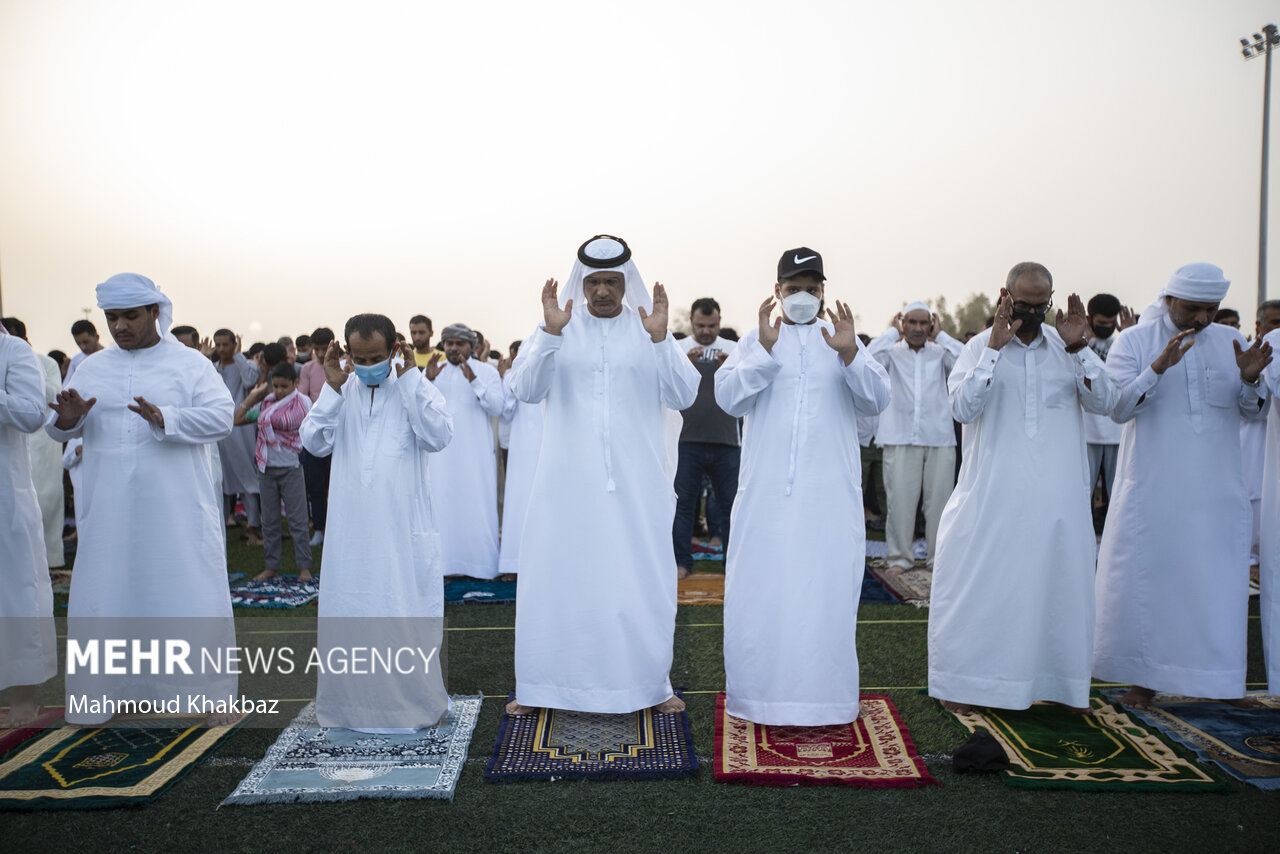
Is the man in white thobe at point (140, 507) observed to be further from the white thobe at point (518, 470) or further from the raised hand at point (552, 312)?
the white thobe at point (518, 470)

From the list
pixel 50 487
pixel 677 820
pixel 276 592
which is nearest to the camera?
pixel 677 820

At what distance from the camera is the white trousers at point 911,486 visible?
7.96m

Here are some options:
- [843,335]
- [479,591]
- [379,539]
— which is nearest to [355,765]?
[379,539]

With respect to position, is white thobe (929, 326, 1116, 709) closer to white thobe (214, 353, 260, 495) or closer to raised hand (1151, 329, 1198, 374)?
raised hand (1151, 329, 1198, 374)

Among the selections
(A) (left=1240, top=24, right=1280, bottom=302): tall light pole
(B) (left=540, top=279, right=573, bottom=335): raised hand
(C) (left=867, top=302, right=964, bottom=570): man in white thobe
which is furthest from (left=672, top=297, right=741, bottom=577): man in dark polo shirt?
(A) (left=1240, top=24, right=1280, bottom=302): tall light pole

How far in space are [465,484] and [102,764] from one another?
164 inches

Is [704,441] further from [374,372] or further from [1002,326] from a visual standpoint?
[374,372]

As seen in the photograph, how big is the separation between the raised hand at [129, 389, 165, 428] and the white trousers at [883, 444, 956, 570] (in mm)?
5691

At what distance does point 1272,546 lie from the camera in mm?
4684

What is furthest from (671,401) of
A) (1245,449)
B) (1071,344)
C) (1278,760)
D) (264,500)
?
(1245,449)

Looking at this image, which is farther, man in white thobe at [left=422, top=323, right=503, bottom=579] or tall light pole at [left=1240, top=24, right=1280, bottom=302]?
tall light pole at [left=1240, top=24, right=1280, bottom=302]

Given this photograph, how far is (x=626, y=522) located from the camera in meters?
4.55

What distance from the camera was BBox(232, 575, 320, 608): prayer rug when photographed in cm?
689

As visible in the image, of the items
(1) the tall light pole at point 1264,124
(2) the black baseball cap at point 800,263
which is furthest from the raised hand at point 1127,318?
(1) the tall light pole at point 1264,124
